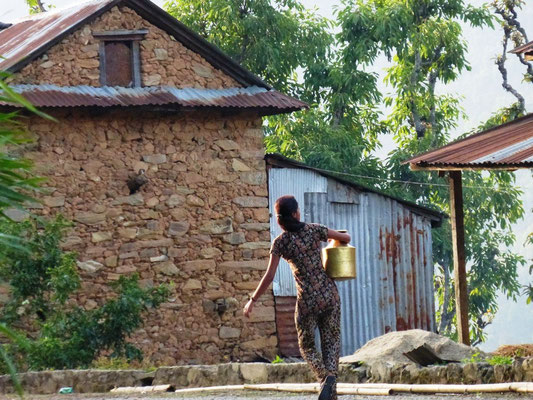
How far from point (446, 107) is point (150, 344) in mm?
17305

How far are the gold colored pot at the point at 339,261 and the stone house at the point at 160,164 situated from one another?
9096 mm

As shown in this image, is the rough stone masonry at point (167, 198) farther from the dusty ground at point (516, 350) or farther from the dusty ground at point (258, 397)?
the dusty ground at point (258, 397)

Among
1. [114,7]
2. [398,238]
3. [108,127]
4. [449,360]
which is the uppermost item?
[114,7]

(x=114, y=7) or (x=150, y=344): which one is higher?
(x=114, y=7)

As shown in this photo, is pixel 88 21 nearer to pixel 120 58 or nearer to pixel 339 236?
pixel 120 58

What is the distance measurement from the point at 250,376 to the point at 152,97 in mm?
7779

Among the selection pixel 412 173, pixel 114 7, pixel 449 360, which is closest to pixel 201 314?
pixel 114 7

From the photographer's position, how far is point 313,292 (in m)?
10.5

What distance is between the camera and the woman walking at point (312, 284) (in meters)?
10.5

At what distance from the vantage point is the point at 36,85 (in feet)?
64.1

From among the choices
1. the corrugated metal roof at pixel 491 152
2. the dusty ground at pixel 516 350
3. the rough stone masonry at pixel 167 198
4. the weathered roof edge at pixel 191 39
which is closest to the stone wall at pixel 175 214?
the rough stone masonry at pixel 167 198

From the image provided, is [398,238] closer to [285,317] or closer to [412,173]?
[285,317]

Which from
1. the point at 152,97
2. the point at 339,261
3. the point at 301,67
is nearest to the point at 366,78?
the point at 301,67

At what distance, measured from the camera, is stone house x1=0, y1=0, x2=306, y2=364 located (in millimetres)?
19656
